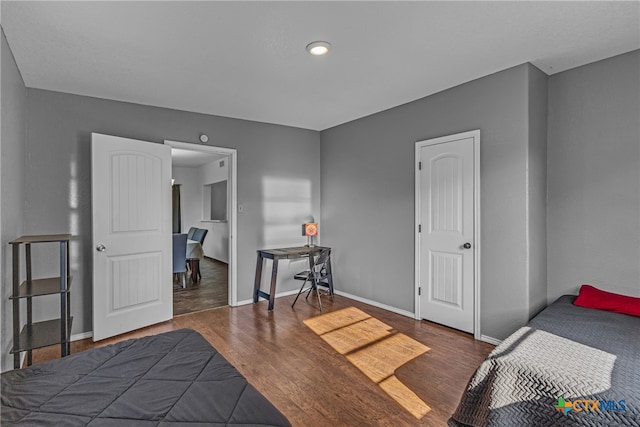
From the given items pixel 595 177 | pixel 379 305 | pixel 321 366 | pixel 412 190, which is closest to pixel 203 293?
pixel 379 305

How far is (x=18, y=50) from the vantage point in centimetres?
252

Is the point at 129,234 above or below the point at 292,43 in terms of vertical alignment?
below

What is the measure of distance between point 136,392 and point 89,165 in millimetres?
3022

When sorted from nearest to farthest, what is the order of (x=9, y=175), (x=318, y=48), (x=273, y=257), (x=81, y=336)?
(x=9, y=175) < (x=318, y=48) < (x=81, y=336) < (x=273, y=257)

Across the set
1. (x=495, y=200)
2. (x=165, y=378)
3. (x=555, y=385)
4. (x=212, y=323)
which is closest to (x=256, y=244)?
(x=212, y=323)

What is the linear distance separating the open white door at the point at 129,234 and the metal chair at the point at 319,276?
5.45ft

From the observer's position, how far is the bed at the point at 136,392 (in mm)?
1138

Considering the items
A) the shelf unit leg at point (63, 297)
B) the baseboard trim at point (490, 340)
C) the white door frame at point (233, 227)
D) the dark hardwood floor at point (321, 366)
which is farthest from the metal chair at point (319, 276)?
the shelf unit leg at point (63, 297)

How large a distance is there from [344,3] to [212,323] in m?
3.36

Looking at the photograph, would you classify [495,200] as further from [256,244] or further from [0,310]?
[0,310]

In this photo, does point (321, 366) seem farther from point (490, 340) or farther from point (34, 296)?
point (34, 296)

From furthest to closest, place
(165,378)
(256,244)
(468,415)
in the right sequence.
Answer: (256,244)
(468,415)
(165,378)

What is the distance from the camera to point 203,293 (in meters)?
5.22

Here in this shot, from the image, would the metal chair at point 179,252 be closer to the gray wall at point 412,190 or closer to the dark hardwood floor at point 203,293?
the dark hardwood floor at point 203,293
